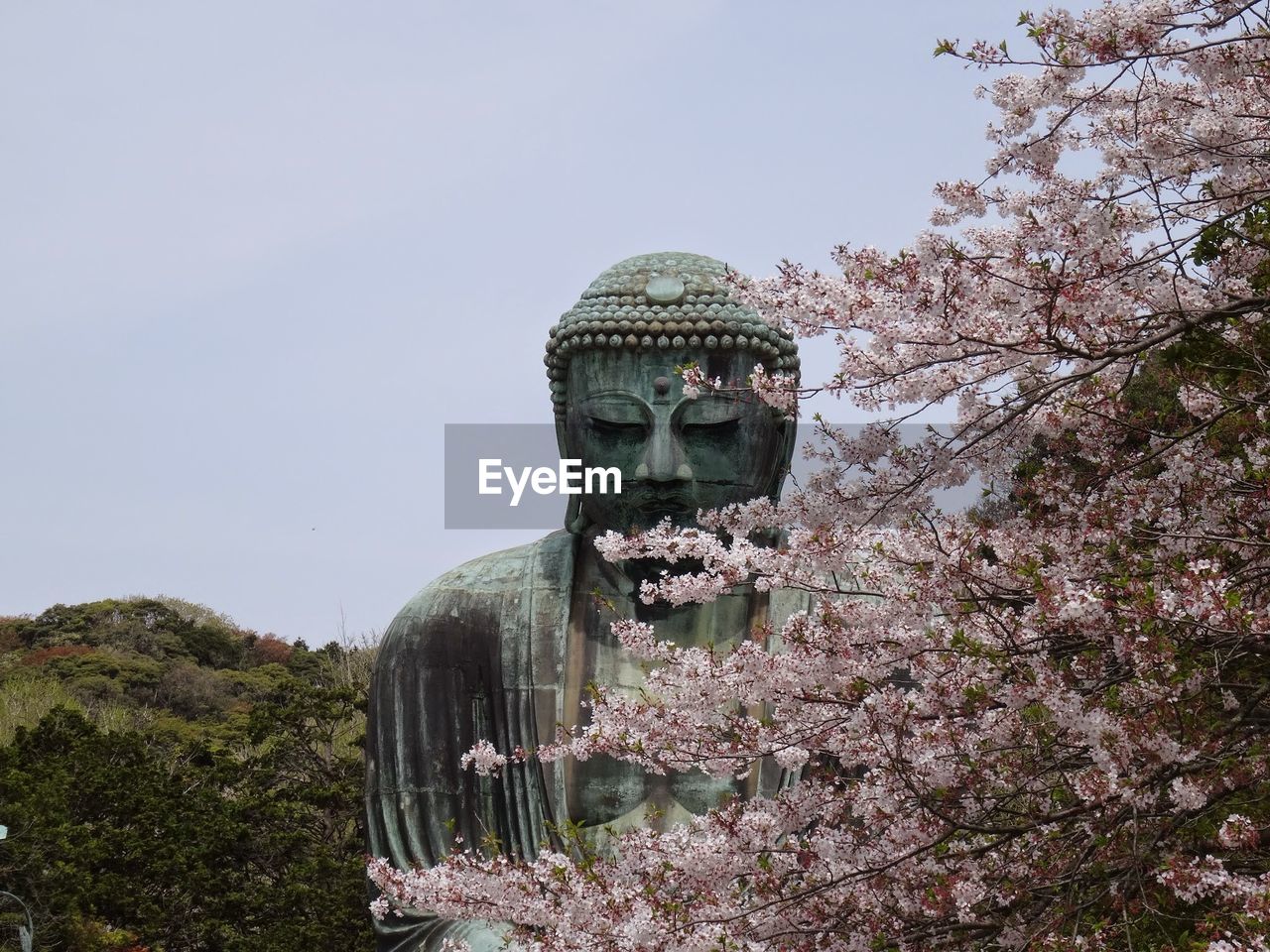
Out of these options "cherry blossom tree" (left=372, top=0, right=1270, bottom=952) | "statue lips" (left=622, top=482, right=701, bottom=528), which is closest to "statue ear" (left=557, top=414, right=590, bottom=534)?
"statue lips" (left=622, top=482, right=701, bottom=528)

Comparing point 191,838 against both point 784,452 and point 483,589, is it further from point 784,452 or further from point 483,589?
point 784,452

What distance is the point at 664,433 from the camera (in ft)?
23.8

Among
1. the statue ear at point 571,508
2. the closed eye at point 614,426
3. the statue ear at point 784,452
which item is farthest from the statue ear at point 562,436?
the statue ear at point 784,452

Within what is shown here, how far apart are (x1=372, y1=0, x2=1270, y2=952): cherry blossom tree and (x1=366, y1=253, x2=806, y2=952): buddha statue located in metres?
1.28

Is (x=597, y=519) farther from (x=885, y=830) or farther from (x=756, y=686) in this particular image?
(x=885, y=830)

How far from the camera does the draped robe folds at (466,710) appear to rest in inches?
288

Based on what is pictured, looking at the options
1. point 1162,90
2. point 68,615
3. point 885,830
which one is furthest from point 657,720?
point 68,615


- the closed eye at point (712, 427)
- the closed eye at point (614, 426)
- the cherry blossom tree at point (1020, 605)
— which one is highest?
the closed eye at point (614, 426)

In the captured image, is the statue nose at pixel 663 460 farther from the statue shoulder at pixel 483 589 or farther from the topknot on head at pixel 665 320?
the statue shoulder at pixel 483 589

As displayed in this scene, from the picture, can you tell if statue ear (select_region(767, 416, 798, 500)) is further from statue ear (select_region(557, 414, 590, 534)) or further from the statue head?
statue ear (select_region(557, 414, 590, 534))

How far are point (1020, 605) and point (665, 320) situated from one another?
2.41m

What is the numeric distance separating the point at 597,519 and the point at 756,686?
214cm

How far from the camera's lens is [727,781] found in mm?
7273

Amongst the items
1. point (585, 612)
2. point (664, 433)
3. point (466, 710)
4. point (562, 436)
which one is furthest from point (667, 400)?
point (466, 710)
